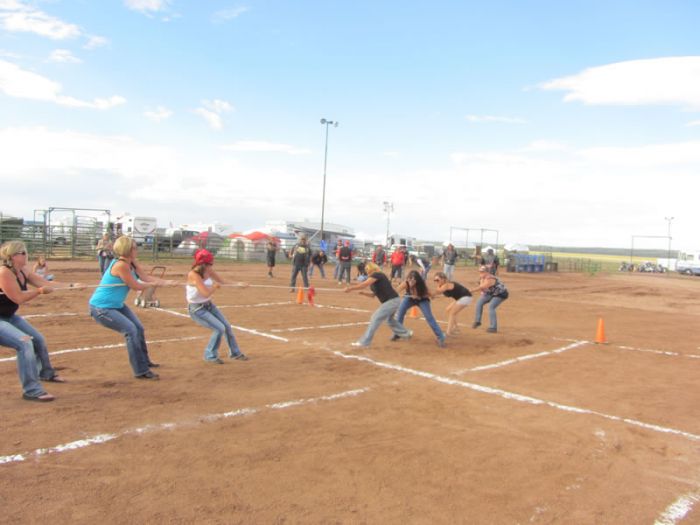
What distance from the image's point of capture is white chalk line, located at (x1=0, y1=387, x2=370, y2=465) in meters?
4.36

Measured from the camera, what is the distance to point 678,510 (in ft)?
12.8

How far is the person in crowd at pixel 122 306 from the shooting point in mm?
6500

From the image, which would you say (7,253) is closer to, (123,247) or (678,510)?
(123,247)

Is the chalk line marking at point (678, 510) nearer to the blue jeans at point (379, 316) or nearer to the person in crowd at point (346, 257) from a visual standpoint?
the blue jeans at point (379, 316)

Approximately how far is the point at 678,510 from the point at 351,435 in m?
2.60

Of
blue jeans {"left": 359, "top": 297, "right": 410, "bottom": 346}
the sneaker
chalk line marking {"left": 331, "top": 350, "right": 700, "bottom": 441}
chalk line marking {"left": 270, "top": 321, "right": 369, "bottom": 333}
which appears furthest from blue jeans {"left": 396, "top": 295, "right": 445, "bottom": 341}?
the sneaker

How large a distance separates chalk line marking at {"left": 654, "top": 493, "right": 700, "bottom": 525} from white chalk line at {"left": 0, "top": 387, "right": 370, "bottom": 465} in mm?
3316

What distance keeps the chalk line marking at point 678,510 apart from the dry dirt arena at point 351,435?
14 millimetres

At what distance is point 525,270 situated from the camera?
42.1 metres

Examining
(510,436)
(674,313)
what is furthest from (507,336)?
(674,313)

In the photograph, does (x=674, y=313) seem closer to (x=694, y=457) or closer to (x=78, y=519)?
(x=694, y=457)

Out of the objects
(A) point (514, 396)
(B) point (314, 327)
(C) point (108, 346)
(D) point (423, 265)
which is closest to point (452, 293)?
(B) point (314, 327)

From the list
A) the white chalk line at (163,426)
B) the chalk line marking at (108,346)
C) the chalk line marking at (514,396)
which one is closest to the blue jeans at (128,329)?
the white chalk line at (163,426)

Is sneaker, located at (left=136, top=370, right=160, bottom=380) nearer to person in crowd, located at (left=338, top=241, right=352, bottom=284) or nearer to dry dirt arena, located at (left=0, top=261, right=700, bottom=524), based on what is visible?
dry dirt arena, located at (left=0, top=261, right=700, bottom=524)
